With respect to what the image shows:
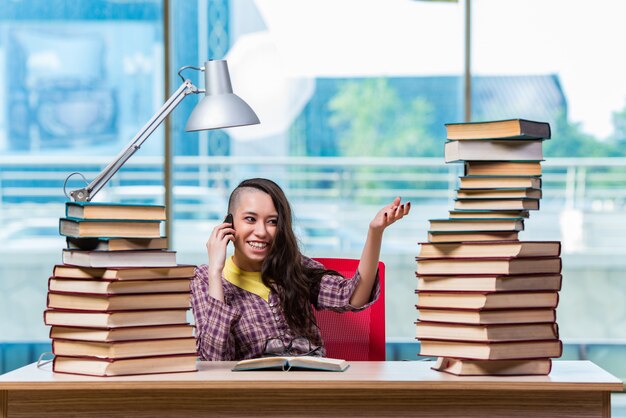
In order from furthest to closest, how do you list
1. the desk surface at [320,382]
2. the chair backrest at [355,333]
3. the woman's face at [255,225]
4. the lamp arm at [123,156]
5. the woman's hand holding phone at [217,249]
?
the chair backrest at [355,333]
the woman's face at [255,225]
the woman's hand holding phone at [217,249]
the lamp arm at [123,156]
the desk surface at [320,382]

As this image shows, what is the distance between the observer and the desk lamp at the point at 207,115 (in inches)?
91.7

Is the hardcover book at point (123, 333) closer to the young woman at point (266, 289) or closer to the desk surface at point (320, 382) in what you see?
the desk surface at point (320, 382)

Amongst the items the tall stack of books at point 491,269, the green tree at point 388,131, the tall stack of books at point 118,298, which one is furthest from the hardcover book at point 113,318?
the green tree at point 388,131

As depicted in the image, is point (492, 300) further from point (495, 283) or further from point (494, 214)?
point (494, 214)

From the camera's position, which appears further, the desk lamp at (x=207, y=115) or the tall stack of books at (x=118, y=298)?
the desk lamp at (x=207, y=115)

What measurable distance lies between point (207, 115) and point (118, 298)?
1.70 feet

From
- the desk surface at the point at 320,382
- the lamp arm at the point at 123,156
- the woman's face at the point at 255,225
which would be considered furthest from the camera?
the woman's face at the point at 255,225

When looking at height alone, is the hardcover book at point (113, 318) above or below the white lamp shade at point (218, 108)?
below

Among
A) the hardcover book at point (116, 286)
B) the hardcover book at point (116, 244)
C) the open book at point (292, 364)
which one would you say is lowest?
the open book at point (292, 364)

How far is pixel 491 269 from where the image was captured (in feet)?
7.14

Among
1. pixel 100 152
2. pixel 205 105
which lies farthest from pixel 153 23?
pixel 205 105

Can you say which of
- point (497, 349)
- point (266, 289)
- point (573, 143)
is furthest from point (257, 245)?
point (573, 143)

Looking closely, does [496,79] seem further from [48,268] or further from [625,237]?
[48,268]

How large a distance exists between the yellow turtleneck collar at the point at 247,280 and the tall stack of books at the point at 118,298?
48 cm
